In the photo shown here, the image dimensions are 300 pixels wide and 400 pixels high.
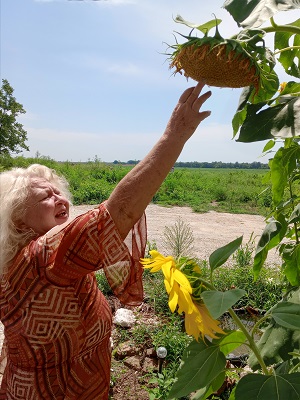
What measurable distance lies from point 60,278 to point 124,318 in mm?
1714

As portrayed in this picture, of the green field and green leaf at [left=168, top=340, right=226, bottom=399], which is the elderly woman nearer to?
green leaf at [left=168, top=340, right=226, bottom=399]

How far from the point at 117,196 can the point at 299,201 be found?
44cm

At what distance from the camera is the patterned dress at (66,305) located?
1.22 metres

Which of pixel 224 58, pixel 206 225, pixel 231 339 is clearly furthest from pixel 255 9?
pixel 206 225

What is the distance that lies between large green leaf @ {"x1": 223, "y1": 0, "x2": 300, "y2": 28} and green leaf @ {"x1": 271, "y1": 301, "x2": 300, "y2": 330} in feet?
1.23

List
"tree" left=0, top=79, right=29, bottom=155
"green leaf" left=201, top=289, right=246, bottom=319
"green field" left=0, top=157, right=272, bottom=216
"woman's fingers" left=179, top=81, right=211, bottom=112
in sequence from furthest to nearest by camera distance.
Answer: "tree" left=0, top=79, right=29, bottom=155
"green field" left=0, top=157, right=272, bottom=216
"woman's fingers" left=179, top=81, right=211, bottom=112
"green leaf" left=201, top=289, right=246, bottom=319

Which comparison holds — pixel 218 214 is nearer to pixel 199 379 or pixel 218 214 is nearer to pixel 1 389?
pixel 1 389

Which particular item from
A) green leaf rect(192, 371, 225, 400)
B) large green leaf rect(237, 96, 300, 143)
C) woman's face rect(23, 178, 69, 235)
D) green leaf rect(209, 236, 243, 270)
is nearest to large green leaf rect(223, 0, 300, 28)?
large green leaf rect(237, 96, 300, 143)

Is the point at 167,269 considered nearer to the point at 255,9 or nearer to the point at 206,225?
the point at 255,9

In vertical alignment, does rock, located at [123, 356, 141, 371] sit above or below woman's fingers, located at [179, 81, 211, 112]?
below

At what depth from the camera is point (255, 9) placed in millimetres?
625

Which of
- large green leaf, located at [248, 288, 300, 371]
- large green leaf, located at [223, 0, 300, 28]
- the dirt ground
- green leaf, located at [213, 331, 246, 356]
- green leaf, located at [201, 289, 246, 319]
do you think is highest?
large green leaf, located at [223, 0, 300, 28]

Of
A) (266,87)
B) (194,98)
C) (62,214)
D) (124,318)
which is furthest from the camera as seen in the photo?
(124,318)

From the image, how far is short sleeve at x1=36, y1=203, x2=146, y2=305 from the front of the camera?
1.19 m
